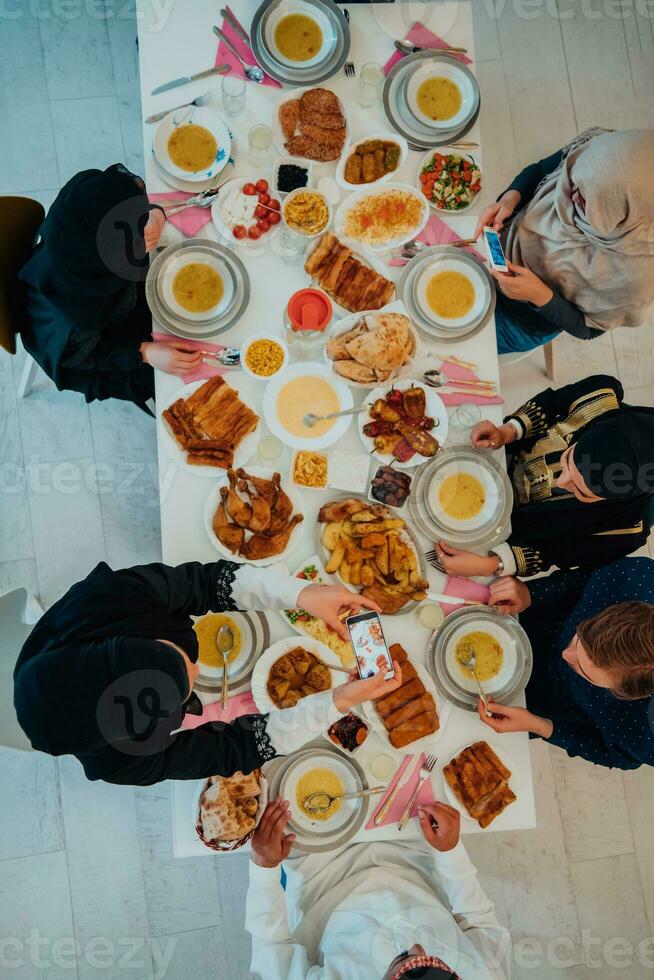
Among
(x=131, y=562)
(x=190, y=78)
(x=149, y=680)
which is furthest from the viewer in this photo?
(x=131, y=562)

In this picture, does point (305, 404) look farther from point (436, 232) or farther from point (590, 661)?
point (590, 661)

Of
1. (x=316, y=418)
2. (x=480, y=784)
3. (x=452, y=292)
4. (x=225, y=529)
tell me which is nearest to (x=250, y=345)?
(x=316, y=418)

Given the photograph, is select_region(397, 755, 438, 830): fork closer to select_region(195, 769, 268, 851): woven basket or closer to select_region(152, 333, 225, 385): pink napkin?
select_region(195, 769, 268, 851): woven basket

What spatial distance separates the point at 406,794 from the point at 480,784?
0.73 feet

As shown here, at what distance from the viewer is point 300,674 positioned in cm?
209

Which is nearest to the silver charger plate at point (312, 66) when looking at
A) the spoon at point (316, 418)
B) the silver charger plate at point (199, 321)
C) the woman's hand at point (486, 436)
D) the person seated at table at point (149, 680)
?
the silver charger plate at point (199, 321)

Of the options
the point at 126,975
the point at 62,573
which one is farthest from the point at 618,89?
the point at 126,975

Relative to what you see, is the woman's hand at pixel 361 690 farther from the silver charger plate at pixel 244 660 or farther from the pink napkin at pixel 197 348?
the pink napkin at pixel 197 348

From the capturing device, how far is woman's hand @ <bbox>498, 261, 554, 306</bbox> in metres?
2.34

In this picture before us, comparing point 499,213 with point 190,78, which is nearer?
point 190,78

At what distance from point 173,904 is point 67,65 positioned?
12.5ft

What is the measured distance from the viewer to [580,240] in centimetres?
235

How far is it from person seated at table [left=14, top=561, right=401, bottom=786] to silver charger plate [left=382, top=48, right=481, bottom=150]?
1535 mm

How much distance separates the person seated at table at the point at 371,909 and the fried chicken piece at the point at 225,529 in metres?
0.77
